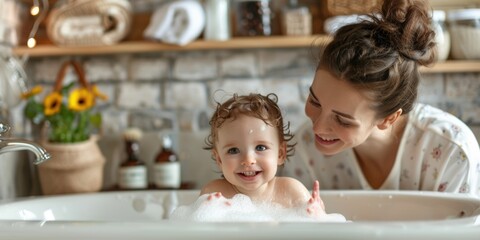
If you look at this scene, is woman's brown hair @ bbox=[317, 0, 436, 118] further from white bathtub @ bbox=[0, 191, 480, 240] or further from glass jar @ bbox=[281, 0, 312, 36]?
glass jar @ bbox=[281, 0, 312, 36]

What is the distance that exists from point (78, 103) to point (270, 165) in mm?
1370

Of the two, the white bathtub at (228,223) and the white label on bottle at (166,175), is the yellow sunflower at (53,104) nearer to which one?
the white label on bottle at (166,175)

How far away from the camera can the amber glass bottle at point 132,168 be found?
8.96 ft

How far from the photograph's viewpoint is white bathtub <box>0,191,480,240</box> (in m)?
1.19

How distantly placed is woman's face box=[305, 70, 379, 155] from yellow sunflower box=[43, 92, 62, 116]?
1.27 m

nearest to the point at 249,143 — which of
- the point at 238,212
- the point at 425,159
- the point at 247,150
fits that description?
the point at 247,150

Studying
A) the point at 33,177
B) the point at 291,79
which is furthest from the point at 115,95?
the point at 291,79

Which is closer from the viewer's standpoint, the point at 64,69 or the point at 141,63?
the point at 64,69

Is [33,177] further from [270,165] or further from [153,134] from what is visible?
[270,165]

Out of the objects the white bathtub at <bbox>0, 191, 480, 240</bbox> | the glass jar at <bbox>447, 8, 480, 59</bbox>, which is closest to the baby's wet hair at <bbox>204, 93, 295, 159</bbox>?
the white bathtub at <bbox>0, 191, 480, 240</bbox>

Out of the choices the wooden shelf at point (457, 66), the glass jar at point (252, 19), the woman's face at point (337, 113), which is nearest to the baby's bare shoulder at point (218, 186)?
the woman's face at point (337, 113)

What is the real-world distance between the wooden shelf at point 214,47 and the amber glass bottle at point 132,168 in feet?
1.14

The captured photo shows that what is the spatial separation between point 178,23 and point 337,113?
128cm

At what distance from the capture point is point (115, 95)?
119 inches
